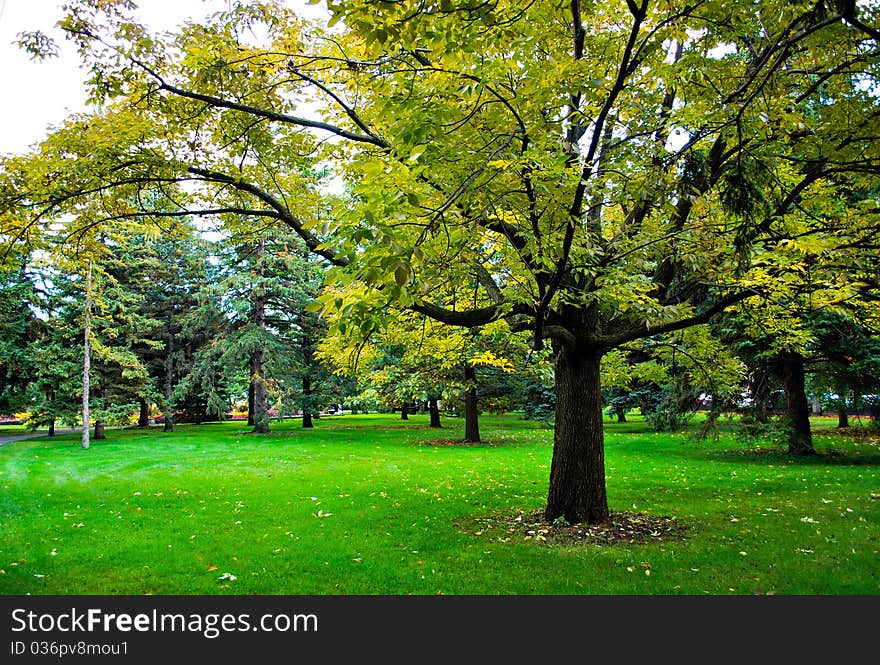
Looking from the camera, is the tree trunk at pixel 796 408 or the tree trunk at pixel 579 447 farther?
the tree trunk at pixel 796 408

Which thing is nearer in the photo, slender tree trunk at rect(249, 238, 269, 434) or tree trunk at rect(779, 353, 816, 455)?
tree trunk at rect(779, 353, 816, 455)

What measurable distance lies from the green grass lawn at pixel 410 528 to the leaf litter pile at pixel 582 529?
0.10 meters

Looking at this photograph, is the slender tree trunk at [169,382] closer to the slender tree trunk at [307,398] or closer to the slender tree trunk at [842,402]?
the slender tree trunk at [307,398]

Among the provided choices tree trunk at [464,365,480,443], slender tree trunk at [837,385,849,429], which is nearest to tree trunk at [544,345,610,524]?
slender tree trunk at [837,385,849,429]

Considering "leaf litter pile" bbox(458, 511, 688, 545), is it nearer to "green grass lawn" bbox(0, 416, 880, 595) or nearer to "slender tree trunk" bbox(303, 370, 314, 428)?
"green grass lawn" bbox(0, 416, 880, 595)

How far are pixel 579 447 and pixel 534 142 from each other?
365cm

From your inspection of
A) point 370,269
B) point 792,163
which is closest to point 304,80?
point 370,269

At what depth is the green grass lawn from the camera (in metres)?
4.62

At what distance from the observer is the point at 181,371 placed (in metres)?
25.8

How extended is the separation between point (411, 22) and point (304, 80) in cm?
325

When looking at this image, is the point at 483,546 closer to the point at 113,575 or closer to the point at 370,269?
the point at 113,575

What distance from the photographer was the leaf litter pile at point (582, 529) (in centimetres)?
585

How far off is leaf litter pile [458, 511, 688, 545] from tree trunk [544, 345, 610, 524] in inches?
Answer: 6.7

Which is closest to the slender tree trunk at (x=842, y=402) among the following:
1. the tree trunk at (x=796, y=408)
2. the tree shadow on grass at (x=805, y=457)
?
the tree trunk at (x=796, y=408)
